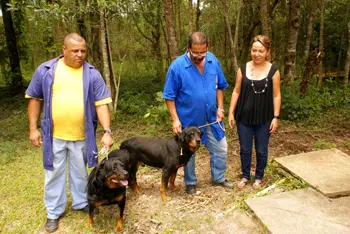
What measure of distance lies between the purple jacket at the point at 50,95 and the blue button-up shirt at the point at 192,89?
2.78 ft

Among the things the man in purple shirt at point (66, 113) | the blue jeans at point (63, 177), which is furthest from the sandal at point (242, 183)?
the blue jeans at point (63, 177)

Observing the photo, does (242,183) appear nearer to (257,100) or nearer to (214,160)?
(214,160)

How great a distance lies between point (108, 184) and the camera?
3.01 metres

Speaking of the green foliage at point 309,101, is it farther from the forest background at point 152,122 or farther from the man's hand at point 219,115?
the man's hand at point 219,115

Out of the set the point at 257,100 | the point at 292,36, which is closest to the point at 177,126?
the point at 257,100

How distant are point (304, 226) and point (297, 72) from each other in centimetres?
1255

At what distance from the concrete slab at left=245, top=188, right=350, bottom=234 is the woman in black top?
694mm

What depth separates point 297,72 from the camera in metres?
14.0

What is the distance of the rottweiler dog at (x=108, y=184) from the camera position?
2914 millimetres

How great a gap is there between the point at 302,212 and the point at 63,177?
9.33 ft

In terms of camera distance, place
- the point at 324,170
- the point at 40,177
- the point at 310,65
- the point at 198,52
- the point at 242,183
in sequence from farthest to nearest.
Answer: the point at 310,65, the point at 40,177, the point at 242,183, the point at 324,170, the point at 198,52

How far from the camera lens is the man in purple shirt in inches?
118

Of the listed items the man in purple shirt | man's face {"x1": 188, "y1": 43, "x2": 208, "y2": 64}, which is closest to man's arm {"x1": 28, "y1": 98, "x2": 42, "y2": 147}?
the man in purple shirt

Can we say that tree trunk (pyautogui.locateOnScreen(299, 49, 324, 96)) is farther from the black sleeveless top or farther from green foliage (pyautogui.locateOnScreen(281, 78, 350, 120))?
the black sleeveless top
